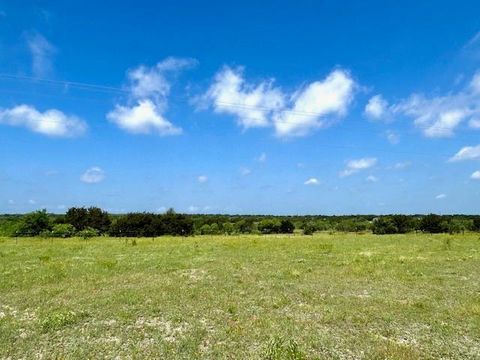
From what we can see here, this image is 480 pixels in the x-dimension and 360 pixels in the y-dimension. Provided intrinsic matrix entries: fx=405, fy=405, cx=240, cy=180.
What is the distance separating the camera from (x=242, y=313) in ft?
56.2

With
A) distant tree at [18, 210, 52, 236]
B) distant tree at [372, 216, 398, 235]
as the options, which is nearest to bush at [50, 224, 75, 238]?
distant tree at [18, 210, 52, 236]

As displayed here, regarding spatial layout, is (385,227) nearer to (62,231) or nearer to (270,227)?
(270,227)

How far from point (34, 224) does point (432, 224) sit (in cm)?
9861

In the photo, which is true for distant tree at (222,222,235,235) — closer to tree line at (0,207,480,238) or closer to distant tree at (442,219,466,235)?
tree line at (0,207,480,238)

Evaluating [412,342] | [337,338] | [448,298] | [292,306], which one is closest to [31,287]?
[292,306]

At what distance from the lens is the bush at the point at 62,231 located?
307 feet

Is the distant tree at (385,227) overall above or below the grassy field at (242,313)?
above

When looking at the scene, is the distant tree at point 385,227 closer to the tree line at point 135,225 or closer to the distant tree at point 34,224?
the tree line at point 135,225

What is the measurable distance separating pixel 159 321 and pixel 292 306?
6.05m

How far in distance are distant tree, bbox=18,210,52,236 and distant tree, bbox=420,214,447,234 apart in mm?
94171

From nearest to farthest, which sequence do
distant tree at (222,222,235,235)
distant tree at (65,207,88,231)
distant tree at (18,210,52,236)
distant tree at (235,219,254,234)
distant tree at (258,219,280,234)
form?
distant tree at (18,210,52,236)
distant tree at (65,207,88,231)
distant tree at (222,222,235,235)
distant tree at (235,219,254,234)
distant tree at (258,219,280,234)

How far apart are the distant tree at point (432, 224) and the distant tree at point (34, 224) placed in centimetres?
9417

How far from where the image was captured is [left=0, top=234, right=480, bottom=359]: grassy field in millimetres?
13141

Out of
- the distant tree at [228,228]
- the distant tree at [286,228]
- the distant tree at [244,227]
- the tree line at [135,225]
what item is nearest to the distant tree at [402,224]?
the tree line at [135,225]
